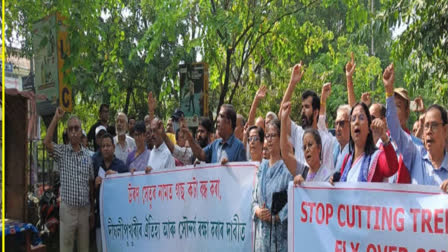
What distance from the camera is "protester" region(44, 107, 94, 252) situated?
6.61 m

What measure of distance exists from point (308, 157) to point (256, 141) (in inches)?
36.4

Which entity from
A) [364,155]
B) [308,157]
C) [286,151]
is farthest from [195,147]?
[364,155]

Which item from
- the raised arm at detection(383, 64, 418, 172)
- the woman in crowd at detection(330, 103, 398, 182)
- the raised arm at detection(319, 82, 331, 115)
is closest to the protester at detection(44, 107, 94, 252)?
the raised arm at detection(319, 82, 331, 115)

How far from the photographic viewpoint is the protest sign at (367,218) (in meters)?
3.83

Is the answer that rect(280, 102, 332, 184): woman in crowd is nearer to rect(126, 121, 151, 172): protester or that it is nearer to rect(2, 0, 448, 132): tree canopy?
rect(126, 121, 151, 172): protester

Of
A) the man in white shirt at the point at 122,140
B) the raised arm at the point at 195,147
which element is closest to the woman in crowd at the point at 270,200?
the raised arm at the point at 195,147

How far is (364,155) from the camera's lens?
420cm

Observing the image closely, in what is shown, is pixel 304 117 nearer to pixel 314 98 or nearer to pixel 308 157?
pixel 314 98

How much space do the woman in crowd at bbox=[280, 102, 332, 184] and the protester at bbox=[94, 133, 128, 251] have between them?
271 cm

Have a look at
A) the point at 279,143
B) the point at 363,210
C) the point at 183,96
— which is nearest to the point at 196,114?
the point at 183,96

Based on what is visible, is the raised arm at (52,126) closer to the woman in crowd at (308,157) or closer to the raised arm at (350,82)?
the woman in crowd at (308,157)

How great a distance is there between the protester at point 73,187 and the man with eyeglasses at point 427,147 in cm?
379

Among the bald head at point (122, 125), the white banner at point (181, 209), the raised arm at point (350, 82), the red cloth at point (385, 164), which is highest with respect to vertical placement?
the raised arm at point (350, 82)

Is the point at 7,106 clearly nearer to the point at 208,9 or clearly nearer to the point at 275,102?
the point at 208,9
